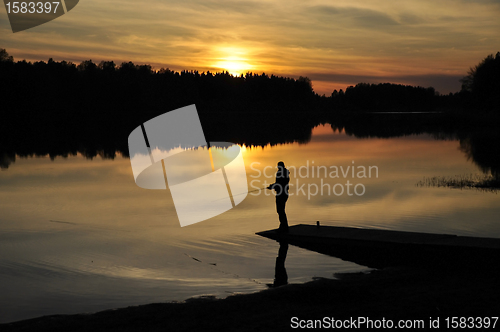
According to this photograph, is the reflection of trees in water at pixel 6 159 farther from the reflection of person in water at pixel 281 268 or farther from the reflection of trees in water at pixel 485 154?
the reflection of trees in water at pixel 485 154

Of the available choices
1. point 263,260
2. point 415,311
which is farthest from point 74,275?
point 415,311

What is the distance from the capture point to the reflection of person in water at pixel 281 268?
1159 centimetres

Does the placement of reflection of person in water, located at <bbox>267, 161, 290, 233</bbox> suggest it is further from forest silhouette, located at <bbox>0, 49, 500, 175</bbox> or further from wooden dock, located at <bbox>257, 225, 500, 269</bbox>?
forest silhouette, located at <bbox>0, 49, 500, 175</bbox>

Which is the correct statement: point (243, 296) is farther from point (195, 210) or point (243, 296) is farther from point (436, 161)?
point (436, 161)

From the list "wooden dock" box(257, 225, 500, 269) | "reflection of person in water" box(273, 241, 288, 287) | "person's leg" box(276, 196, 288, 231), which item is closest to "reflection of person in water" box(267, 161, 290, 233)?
"person's leg" box(276, 196, 288, 231)

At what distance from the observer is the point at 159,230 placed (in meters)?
17.5

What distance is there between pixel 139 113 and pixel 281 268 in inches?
5657

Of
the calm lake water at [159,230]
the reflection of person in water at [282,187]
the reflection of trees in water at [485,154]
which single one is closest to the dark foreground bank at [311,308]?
the calm lake water at [159,230]

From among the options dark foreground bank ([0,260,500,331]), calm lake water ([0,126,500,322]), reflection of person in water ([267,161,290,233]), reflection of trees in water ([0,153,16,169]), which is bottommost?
calm lake water ([0,126,500,322])

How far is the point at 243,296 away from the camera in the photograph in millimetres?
10023

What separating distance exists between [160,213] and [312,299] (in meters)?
12.0

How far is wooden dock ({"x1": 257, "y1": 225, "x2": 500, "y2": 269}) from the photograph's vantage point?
446 inches

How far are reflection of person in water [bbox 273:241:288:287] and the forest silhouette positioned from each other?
2069 cm

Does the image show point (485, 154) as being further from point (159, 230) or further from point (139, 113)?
point (139, 113)
